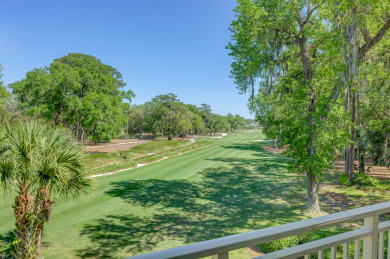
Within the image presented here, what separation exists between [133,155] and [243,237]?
23233 mm

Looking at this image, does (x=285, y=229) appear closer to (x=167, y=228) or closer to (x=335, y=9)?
(x=167, y=228)

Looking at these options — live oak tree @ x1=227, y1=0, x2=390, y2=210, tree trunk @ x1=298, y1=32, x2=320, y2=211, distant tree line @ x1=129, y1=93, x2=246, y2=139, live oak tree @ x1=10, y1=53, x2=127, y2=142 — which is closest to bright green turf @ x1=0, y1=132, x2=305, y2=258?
tree trunk @ x1=298, y1=32, x2=320, y2=211

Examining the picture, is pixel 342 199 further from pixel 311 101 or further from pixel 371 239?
pixel 371 239

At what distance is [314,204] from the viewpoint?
370 inches

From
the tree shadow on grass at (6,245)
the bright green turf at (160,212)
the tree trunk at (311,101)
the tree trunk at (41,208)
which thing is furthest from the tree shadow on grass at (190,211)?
the tree shadow on grass at (6,245)

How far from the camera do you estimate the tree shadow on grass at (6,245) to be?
19.8 feet

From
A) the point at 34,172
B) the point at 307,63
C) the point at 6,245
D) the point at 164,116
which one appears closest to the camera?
the point at 34,172

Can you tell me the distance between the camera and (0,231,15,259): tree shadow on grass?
19.8 feet

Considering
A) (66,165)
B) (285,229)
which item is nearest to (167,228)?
(66,165)

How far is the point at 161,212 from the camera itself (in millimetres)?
9672

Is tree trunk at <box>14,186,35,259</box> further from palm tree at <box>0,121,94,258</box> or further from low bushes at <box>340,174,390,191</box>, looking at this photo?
low bushes at <box>340,174,390,191</box>

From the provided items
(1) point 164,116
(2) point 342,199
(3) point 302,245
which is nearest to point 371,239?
(3) point 302,245

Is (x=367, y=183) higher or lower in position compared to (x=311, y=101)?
lower

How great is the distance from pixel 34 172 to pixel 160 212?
632 centimetres
